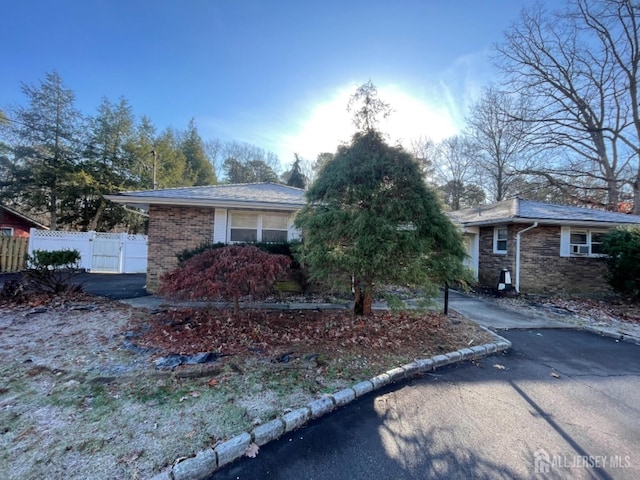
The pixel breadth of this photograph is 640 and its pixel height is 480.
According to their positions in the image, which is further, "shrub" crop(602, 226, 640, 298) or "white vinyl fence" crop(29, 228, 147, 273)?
"white vinyl fence" crop(29, 228, 147, 273)

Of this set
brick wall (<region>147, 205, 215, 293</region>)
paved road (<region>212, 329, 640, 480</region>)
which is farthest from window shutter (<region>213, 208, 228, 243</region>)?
paved road (<region>212, 329, 640, 480</region>)

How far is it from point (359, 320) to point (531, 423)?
3.17 m

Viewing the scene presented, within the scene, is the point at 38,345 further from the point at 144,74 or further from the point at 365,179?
the point at 144,74

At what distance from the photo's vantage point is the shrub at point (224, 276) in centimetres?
477

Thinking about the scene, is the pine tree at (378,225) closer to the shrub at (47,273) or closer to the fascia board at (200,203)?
the fascia board at (200,203)

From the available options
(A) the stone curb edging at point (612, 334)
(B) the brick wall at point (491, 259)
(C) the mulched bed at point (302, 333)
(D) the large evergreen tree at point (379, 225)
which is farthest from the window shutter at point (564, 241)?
(D) the large evergreen tree at point (379, 225)

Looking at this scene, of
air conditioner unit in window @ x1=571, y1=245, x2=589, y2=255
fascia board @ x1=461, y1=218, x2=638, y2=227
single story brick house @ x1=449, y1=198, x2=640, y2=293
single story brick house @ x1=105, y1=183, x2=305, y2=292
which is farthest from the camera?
air conditioner unit in window @ x1=571, y1=245, x2=589, y2=255

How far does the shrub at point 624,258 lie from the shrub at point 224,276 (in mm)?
10821

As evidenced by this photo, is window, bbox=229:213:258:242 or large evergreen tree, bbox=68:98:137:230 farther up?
large evergreen tree, bbox=68:98:137:230

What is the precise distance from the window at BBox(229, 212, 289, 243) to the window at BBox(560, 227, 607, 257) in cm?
1050

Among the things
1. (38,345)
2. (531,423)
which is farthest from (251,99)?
(531,423)

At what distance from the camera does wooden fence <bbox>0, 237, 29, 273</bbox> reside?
12.5 meters

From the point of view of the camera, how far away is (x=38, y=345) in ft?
14.2

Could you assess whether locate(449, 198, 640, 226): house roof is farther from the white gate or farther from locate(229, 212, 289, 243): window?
the white gate
